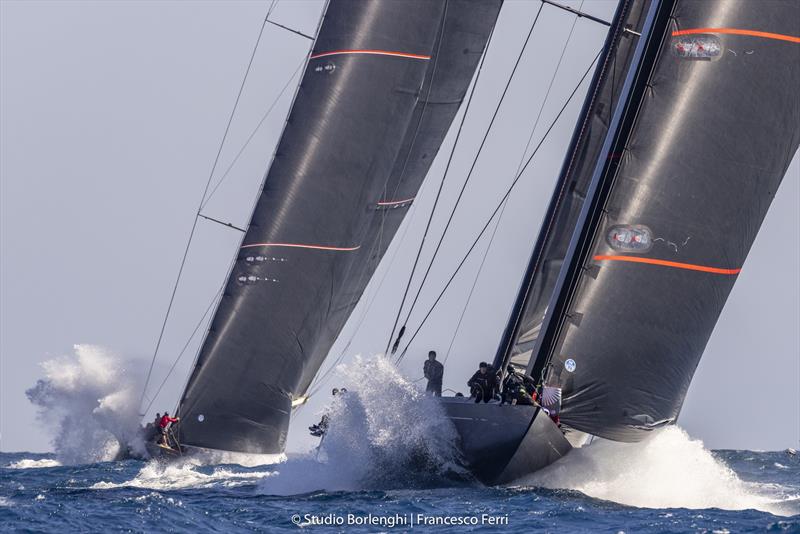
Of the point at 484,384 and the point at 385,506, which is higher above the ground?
the point at 484,384

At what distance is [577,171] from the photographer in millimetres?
18391

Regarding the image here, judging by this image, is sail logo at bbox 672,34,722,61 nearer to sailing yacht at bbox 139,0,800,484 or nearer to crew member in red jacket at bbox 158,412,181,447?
sailing yacht at bbox 139,0,800,484

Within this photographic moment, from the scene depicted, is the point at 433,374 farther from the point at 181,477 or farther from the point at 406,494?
the point at 181,477

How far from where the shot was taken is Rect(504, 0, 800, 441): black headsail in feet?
53.6

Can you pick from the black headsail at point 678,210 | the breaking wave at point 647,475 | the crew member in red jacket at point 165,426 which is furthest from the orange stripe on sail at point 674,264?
the crew member in red jacket at point 165,426

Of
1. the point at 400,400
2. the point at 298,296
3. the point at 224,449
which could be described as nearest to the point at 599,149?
the point at 400,400

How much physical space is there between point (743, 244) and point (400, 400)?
161 inches

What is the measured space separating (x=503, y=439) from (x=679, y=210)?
3.06 m

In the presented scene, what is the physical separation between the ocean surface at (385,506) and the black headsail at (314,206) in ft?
7.29

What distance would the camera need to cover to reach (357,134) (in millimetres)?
21453

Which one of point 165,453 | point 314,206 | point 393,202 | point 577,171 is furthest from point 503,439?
point 393,202

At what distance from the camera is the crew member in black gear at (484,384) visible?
16.7m

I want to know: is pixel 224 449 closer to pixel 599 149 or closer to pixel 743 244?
pixel 599 149

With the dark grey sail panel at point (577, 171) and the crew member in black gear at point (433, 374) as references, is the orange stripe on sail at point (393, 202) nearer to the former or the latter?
the dark grey sail panel at point (577, 171)
